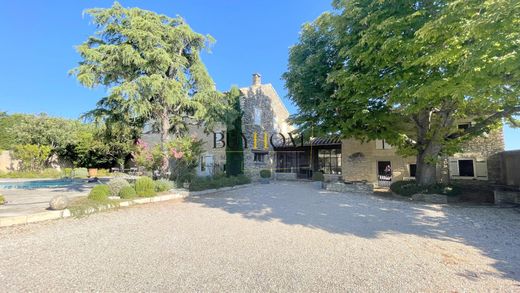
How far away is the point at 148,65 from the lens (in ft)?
39.0

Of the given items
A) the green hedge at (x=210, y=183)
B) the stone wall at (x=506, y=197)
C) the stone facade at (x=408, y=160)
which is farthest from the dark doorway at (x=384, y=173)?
the green hedge at (x=210, y=183)

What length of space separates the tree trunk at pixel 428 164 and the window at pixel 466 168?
16.3 feet

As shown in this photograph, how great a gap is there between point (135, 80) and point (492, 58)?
1235 centimetres

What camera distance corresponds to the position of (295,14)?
1590cm

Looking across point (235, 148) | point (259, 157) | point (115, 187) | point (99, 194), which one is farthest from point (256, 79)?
point (99, 194)

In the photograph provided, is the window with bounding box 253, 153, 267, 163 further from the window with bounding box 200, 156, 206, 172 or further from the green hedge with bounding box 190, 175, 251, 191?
the green hedge with bounding box 190, 175, 251, 191

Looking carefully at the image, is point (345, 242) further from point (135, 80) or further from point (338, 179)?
point (338, 179)

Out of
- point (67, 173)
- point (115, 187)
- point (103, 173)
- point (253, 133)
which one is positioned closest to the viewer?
point (115, 187)

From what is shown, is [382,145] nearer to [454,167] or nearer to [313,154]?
[454,167]

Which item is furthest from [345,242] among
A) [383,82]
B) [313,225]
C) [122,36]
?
[122,36]

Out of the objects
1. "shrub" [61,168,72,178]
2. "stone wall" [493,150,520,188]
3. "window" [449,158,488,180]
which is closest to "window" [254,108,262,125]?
"window" [449,158,488,180]

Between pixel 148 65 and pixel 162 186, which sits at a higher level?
pixel 148 65

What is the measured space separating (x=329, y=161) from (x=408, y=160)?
6471 millimetres

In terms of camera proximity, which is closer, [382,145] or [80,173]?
[382,145]
